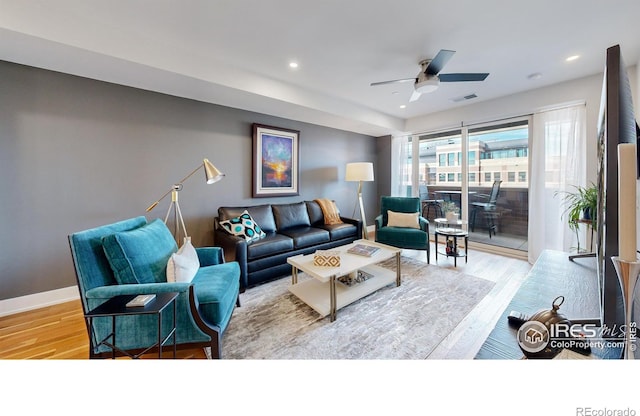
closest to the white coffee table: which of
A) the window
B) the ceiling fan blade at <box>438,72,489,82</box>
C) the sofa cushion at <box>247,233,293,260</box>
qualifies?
the sofa cushion at <box>247,233,293,260</box>

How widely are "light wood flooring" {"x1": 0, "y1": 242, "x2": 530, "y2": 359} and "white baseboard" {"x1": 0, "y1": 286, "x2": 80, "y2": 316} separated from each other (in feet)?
0.23

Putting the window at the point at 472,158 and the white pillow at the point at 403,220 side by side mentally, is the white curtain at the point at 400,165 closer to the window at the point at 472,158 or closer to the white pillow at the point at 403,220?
the window at the point at 472,158

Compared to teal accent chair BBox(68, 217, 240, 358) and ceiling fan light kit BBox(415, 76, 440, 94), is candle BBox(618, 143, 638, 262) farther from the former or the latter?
ceiling fan light kit BBox(415, 76, 440, 94)

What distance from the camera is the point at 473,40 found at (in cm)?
218

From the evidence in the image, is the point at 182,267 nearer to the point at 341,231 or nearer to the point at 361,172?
the point at 341,231

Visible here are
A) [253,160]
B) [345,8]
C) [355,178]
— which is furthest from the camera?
[355,178]

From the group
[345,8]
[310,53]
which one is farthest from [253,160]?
[345,8]

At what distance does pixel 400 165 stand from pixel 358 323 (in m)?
3.91

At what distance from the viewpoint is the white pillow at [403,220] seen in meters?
3.51

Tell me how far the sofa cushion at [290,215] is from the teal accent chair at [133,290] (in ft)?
6.38

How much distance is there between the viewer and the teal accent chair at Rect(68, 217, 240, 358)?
129 cm
